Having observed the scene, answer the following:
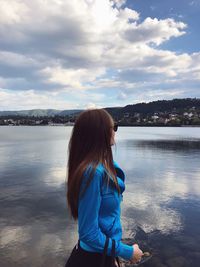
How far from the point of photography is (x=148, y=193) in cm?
1941

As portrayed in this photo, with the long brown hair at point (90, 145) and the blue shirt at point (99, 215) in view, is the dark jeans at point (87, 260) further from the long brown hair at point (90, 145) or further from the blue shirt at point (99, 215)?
the long brown hair at point (90, 145)

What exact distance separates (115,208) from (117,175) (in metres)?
0.33

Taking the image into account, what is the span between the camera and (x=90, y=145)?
2904 mm

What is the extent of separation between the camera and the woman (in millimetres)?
2723

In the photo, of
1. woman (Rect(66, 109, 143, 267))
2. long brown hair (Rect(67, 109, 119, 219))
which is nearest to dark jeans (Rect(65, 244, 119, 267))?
woman (Rect(66, 109, 143, 267))

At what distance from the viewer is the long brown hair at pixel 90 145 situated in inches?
111

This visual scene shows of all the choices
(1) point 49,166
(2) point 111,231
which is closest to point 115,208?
(2) point 111,231

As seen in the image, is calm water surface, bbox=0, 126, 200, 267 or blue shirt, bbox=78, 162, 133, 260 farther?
calm water surface, bbox=0, 126, 200, 267

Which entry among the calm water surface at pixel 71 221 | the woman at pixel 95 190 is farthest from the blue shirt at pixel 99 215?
the calm water surface at pixel 71 221

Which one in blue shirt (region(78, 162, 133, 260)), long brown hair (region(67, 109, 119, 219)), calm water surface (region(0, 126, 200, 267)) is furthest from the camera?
calm water surface (region(0, 126, 200, 267))

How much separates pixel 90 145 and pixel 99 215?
0.62 metres

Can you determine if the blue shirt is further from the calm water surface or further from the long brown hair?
the calm water surface

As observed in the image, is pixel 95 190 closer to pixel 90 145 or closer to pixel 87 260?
→ pixel 90 145

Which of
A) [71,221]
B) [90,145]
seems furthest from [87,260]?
[71,221]
